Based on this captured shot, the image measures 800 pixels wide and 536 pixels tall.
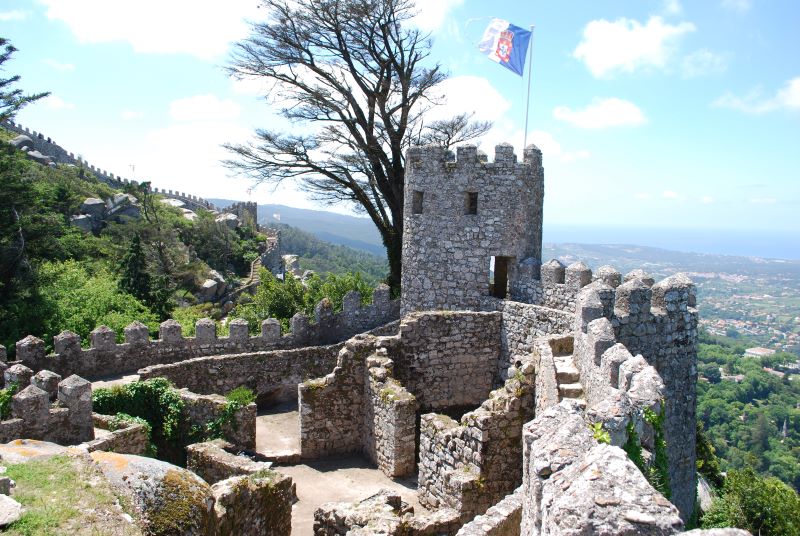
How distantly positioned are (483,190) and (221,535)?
8556 mm

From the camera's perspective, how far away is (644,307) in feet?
26.6

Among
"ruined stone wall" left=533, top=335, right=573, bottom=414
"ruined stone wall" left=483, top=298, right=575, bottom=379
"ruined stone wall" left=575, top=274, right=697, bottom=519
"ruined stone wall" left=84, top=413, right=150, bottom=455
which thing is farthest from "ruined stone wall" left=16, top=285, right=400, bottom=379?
"ruined stone wall" left=575, top=274, right=697, bottom=519

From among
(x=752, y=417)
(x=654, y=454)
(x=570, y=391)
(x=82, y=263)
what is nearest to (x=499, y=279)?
(x=570, y=391)

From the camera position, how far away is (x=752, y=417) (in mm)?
46562

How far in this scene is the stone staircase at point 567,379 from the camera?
22.1ft

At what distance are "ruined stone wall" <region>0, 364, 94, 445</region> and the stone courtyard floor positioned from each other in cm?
324

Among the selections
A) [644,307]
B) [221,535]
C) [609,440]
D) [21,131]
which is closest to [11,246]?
[221,535]

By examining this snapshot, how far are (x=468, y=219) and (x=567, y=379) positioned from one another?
621cm

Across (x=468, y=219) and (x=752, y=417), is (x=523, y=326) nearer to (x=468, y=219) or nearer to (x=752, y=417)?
(x=468, y=219)

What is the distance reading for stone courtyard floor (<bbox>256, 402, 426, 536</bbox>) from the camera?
982 cm

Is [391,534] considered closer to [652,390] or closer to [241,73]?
[652,390]

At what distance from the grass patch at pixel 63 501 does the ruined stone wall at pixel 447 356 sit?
657 centimetres

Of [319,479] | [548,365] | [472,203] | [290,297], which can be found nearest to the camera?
[548,365]

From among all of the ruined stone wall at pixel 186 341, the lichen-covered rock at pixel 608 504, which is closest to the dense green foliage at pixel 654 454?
the lichen-covered rock at pixel 608 504
